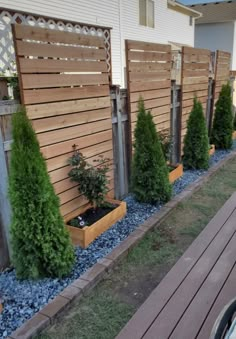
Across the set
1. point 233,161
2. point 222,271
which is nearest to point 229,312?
point 222,271

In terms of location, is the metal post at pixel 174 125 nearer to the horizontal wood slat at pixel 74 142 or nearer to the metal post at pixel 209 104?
the metal post at pixel 209 104

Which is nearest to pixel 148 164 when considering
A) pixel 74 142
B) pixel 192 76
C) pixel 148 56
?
pixel 74 142

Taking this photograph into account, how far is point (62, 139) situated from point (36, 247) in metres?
1.06

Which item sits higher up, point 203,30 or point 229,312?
point 203,30

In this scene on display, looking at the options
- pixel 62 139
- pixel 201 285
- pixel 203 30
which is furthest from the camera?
pixel 203 30

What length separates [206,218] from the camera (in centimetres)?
335

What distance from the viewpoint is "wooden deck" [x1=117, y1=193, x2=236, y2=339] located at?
1.65m

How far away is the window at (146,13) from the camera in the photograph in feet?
38.0

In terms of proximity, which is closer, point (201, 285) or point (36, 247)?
point (201, 285)

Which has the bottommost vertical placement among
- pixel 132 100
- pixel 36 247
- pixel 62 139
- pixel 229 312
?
pixel 36 247

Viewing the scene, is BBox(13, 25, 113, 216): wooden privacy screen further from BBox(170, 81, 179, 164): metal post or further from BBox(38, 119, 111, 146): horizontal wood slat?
BBox(170, 81, 179, 164): metal post

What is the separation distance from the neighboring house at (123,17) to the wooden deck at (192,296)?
549 centimetres

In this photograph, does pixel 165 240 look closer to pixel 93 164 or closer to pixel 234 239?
pixel 234 239

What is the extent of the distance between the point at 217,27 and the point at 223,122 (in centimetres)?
1463
